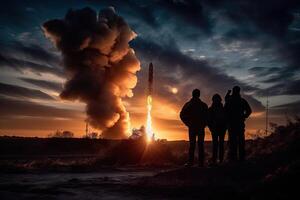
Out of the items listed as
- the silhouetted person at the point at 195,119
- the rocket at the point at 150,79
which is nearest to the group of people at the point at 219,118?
the silhouetted person at the point at 195,119

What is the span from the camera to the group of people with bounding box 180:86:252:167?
48.2ft

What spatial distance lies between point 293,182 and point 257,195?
25.1 inches

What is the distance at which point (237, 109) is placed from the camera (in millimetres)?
14719

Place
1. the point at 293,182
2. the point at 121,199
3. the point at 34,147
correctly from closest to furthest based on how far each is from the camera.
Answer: the point at 293,182 → the point at 121,199 → the point at 34,147

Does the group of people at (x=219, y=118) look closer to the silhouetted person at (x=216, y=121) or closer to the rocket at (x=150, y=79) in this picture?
the silhouetted person at (x=216, y=121)

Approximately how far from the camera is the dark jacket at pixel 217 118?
14969 millimetres

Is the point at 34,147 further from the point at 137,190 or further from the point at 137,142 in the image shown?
the point at 137,190

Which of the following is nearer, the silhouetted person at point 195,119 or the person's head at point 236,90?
the silhouetted person at point 195,119

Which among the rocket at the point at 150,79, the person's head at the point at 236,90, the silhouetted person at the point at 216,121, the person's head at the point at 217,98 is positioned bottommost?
the silhouetted person at the point at 216,121

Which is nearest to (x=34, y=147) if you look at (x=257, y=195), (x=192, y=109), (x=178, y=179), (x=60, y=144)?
(x=60, y=144)

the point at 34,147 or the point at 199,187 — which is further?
the point at 34,147

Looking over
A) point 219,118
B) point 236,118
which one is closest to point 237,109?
point 236,118

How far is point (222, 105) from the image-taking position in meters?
15.2

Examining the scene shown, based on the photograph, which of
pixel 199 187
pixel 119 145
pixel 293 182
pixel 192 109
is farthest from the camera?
pixel 119 145
